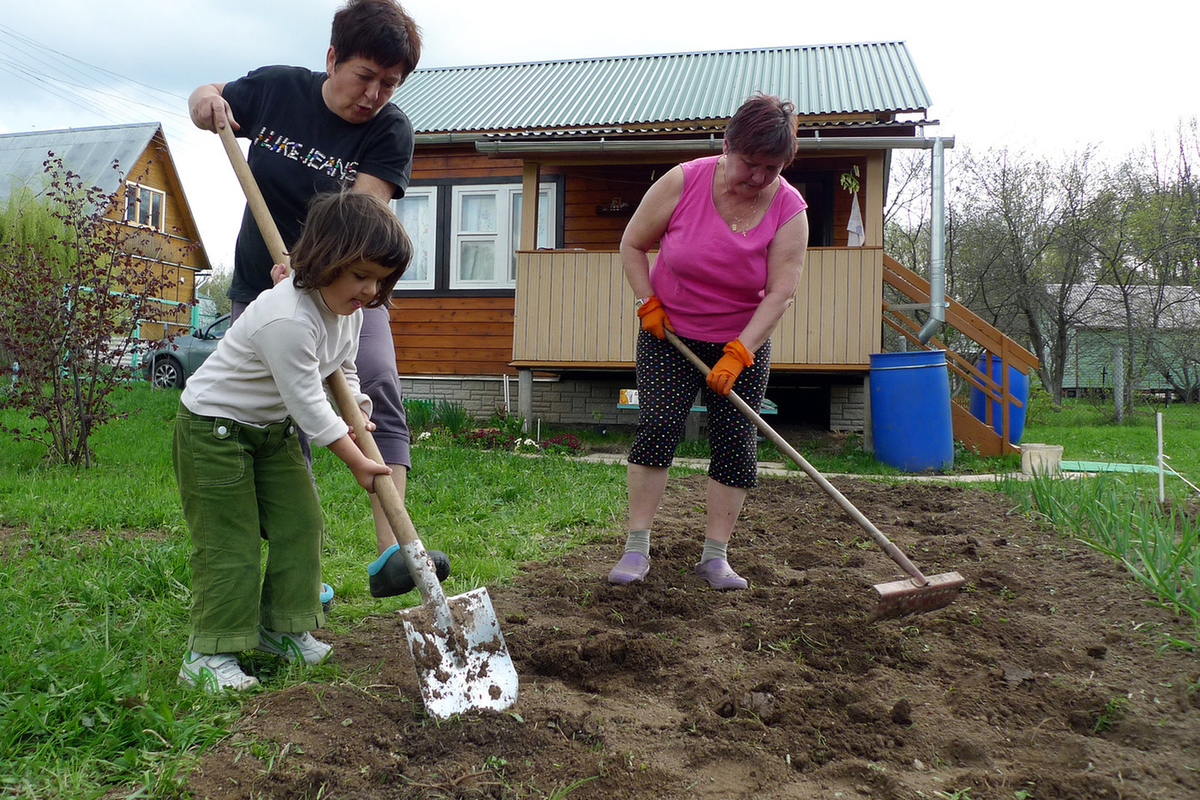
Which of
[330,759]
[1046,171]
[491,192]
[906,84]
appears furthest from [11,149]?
[330,759]

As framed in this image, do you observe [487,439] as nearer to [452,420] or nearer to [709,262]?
[452,420]

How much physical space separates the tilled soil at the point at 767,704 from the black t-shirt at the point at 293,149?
1184 mm

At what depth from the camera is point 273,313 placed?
6.15ft

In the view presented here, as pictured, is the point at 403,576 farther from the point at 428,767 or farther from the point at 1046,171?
the point at 1046,171

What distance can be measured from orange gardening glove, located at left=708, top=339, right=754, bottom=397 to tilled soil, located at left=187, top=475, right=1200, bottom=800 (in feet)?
2.42

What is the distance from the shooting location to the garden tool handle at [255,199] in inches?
86.3

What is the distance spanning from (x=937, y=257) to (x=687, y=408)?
19.4ft

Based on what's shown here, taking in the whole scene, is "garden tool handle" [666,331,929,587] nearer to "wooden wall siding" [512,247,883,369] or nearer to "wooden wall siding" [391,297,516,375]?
"wooden wall siding" [512,247,883,369]

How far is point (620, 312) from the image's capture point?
26.3 feet

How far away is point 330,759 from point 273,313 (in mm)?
969

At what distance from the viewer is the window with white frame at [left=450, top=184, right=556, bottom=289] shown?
9.79m

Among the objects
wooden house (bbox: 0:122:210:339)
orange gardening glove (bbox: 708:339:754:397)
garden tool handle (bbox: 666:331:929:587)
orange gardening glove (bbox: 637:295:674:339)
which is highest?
wooden house (bbox: 0:122:210:339)

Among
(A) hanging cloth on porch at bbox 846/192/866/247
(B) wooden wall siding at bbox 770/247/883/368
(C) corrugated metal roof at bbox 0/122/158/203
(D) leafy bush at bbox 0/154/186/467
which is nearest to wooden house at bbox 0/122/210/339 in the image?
(C) corrugated metal roof at bbox 0/122/158/203

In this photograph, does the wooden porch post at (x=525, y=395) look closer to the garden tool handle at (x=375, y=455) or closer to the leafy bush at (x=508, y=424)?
the leafy bush at (x=508, y=424)
